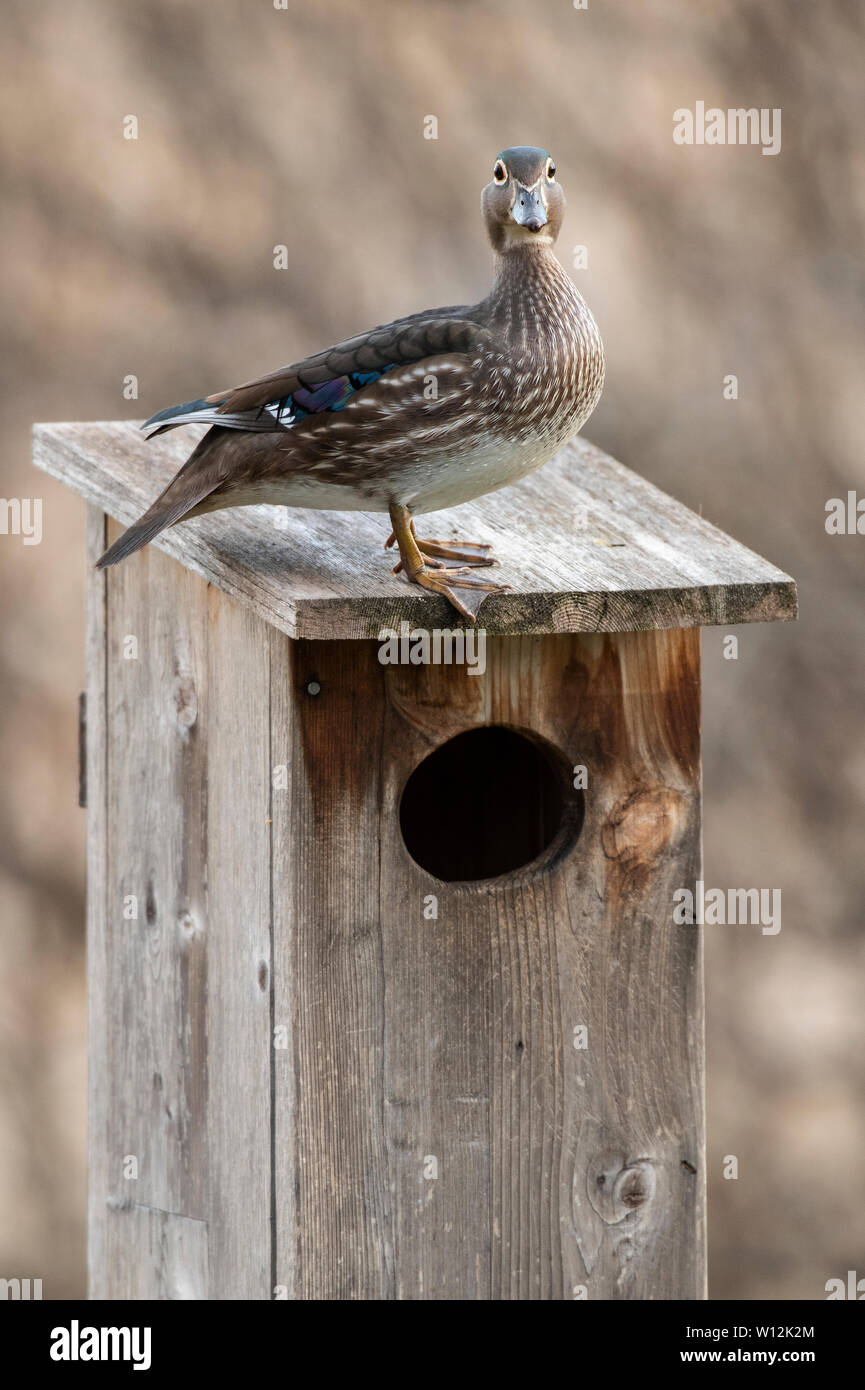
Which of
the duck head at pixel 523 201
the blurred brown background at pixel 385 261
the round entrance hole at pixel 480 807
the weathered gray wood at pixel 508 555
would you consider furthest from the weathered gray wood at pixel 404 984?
the blurred brown background at pixel 385 261

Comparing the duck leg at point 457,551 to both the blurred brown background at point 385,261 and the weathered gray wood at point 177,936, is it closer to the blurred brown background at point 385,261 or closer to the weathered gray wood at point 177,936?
the weathered gray wood at point 177,936

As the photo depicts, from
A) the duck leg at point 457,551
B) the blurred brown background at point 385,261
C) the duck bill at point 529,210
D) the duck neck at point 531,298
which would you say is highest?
the blurred brown background at point 385,261

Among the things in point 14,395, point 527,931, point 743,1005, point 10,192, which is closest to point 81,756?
point 527,931

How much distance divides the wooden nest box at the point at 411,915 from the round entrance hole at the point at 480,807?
13.6 inches

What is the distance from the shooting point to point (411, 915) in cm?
274

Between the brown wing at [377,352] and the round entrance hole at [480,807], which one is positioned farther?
→ the round entrance hole at [480,807]

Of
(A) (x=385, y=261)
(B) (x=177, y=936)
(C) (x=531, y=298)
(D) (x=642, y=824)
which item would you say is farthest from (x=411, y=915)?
(A) (x=385, y=261)

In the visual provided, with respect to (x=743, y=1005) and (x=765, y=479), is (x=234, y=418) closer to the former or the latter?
(x=765, y=479)

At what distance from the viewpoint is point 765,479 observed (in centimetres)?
472

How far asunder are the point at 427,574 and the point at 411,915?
0.51 metres

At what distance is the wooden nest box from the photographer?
2645 millimetres

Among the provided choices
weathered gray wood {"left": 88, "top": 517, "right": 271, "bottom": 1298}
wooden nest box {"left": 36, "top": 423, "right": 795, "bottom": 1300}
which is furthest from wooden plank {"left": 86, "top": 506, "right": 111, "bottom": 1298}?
wooden nest box {"left": 36, "top": 423, "right": 795, "bottom": 1300}

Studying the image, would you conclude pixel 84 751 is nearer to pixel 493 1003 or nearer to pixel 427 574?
pixel 493 1003

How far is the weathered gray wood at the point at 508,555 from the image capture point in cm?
246
